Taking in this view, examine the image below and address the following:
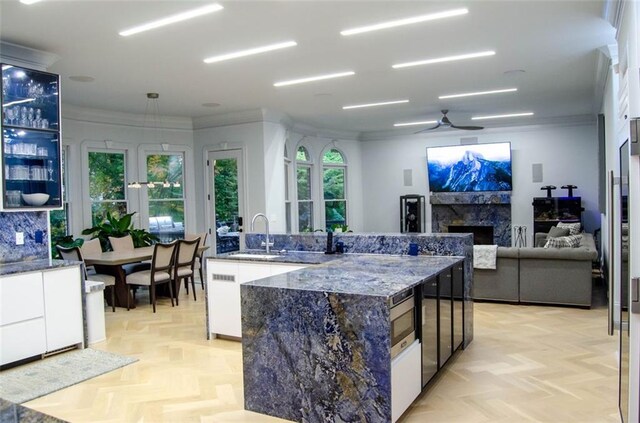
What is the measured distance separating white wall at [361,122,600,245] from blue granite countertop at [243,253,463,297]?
23.0 feet

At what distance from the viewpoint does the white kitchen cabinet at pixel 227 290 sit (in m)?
4.64

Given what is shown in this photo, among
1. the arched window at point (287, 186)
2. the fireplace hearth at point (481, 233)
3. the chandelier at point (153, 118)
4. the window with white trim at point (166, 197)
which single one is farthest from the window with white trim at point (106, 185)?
the fireplace hearth at point (481, 233)

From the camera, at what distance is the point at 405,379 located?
291cm

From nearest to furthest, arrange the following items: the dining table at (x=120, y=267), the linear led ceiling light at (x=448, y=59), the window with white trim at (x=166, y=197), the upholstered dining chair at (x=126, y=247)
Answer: the linear led ceiling light at (x=448, y=59), the dining table at (x=120, y=267), the upholstered dining chair at (x=126, y=247), the window with white trim at (x=166, y=197)

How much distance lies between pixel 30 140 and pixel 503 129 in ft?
29.8

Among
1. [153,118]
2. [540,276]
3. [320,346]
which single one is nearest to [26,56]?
[153,118]

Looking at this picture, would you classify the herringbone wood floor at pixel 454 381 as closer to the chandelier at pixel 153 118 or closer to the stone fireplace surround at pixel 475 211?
the chandelier at pixel 153 118

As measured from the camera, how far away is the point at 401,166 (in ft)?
38.0

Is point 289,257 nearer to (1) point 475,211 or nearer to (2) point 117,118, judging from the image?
(2) point 117,118

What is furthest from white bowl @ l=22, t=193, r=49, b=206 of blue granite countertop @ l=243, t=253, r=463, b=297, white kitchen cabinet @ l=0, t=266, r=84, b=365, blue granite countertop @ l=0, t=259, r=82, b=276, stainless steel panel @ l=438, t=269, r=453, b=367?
stainless steel panel @ l=438, t=269, r=453, b=367

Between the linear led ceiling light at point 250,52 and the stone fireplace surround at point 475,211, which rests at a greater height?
the linear led ceiling light at point 250,52

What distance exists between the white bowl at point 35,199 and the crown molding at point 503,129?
812cm

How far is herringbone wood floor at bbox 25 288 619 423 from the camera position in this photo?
126 inches

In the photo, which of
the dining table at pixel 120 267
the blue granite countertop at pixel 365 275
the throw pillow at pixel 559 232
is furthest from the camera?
the throw pillow at pixel 559 232
